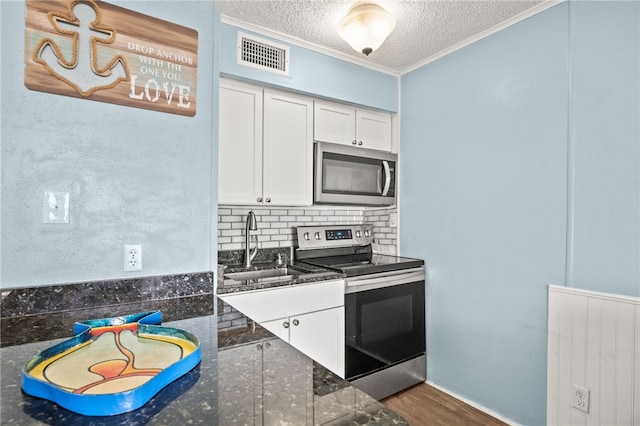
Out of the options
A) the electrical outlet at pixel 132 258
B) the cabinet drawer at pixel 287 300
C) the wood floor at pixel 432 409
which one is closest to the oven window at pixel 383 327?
the cabinet drawer at pixel 287 300

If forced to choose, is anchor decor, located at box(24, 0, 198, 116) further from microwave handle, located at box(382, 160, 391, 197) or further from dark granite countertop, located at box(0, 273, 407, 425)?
microwave handle, located at box(382, 160, 391, 197)

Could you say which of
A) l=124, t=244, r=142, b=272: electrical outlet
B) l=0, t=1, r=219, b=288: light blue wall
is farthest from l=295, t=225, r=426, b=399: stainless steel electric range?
l=124, t=244, r=142, b=272: electrical outlet

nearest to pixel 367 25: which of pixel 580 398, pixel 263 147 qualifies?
pixel 263 147

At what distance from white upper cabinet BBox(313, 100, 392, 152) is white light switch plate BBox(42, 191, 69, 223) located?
1.61m

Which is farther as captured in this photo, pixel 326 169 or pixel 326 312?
pixel 326 169

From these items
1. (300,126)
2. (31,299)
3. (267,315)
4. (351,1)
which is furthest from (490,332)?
(31,299)

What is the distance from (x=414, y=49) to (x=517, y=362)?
7.10 feet

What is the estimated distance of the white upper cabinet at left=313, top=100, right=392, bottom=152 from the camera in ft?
8.47

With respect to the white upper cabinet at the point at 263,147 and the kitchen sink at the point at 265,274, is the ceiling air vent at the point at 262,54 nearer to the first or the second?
the white upper cabinet at the point at 263,147

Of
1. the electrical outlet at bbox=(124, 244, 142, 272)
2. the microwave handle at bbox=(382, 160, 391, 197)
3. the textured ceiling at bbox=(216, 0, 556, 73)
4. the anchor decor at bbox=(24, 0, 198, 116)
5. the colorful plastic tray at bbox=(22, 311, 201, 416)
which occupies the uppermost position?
the textured ceiling at bbox=(216, 0, 556, 73)

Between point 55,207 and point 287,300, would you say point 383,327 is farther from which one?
point 55,207

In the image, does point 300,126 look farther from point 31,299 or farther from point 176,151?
point 31,299

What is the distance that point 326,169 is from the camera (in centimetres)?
255

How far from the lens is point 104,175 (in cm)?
143
